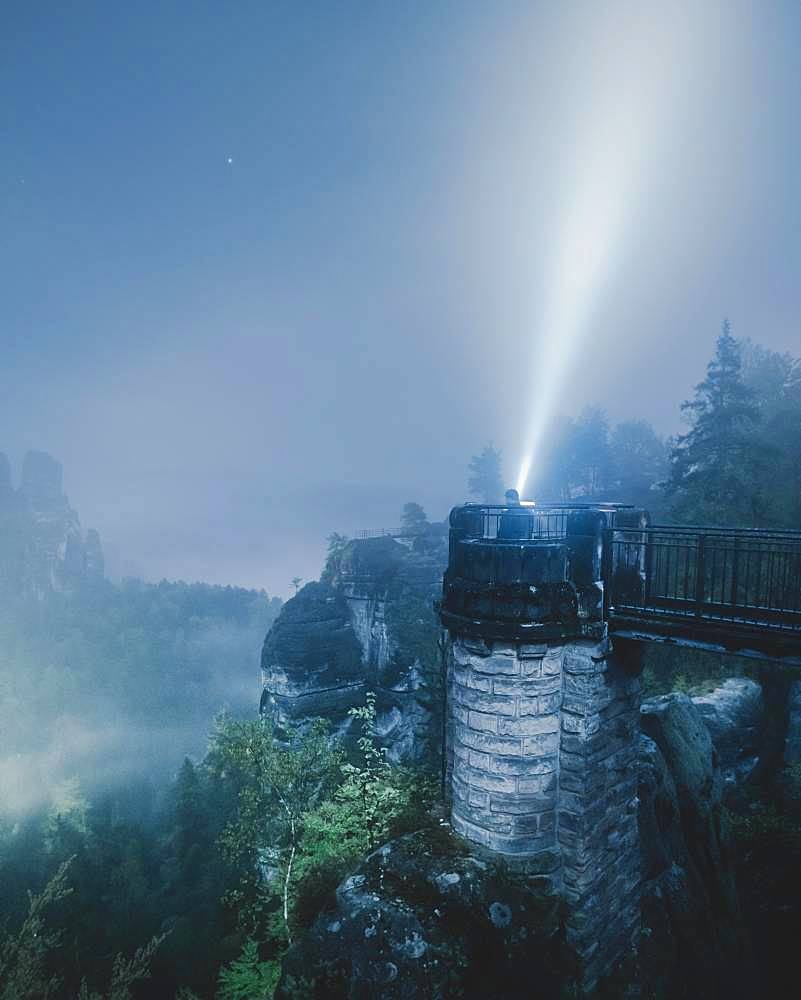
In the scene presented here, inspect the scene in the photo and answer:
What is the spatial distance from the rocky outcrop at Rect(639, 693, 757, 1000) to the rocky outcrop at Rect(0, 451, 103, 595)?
14435cm

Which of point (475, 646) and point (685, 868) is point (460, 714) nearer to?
point (475, 646)

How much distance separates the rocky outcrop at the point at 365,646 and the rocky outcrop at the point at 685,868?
2692cm

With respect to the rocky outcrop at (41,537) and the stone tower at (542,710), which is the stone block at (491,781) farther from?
the rocky outcrop at (41,537)

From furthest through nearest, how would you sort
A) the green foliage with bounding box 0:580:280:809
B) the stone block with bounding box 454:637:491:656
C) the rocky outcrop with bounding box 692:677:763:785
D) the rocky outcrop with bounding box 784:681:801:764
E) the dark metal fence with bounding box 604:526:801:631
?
the green foliage with bounding box 0:580:280:809, the rocky outcrop with bounding box 784:681:801:764, the rocky outcrop with bounding box 692:677:763:785, the stone block with bounding box 454:637:491:656, the dark metal fence with bounding box 604:526:801:631

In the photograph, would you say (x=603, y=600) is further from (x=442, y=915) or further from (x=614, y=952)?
(x=614, y=952)

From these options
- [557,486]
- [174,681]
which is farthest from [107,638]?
[557,486]

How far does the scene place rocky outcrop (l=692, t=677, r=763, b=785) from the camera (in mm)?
15516

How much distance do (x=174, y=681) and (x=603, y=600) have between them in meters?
99.7

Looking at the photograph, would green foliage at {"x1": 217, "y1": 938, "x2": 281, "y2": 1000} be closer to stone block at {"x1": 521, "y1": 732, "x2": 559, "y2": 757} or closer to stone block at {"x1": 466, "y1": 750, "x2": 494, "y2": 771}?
stone block at {"x1": 466, "y1": 750, "x2": 494, "y2": 771}

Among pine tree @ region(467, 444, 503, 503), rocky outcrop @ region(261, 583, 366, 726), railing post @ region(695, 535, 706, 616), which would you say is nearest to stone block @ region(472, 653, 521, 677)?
railing post @ region(695, 535, 706, 616)

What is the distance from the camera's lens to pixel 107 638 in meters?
99.9

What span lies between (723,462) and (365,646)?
31205mm

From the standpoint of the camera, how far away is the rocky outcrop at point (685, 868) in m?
9.23

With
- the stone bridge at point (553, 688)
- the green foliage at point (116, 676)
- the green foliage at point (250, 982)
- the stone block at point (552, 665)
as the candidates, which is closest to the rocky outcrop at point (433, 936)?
the stone bridge at point (553, 688)
